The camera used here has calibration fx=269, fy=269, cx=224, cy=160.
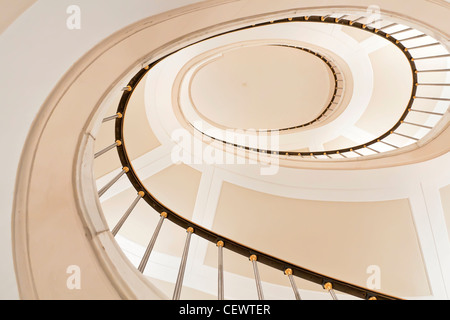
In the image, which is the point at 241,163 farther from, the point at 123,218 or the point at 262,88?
the point at 262,88

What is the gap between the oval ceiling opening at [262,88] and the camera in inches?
316

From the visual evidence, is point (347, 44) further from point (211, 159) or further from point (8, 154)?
point (8, 154)

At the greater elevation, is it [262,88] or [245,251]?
[262,88]

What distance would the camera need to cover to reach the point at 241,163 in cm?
511

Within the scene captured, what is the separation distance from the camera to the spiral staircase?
1.40 m

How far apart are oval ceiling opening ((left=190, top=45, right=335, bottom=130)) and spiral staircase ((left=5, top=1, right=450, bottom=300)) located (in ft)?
0.15

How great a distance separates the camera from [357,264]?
168 inches

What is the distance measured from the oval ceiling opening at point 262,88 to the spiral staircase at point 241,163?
0.15ft

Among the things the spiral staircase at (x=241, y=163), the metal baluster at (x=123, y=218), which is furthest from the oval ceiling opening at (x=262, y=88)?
the metal baluster at (x=123, y=218)

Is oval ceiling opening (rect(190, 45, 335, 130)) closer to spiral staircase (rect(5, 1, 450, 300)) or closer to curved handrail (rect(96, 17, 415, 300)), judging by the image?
spiral staircase (rect(5, 1, 450, 300))

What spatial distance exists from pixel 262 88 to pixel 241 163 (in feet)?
15.5

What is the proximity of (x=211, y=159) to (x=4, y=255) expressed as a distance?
14.4ft

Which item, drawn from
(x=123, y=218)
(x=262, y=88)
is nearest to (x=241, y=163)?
(x=123, y=218)
